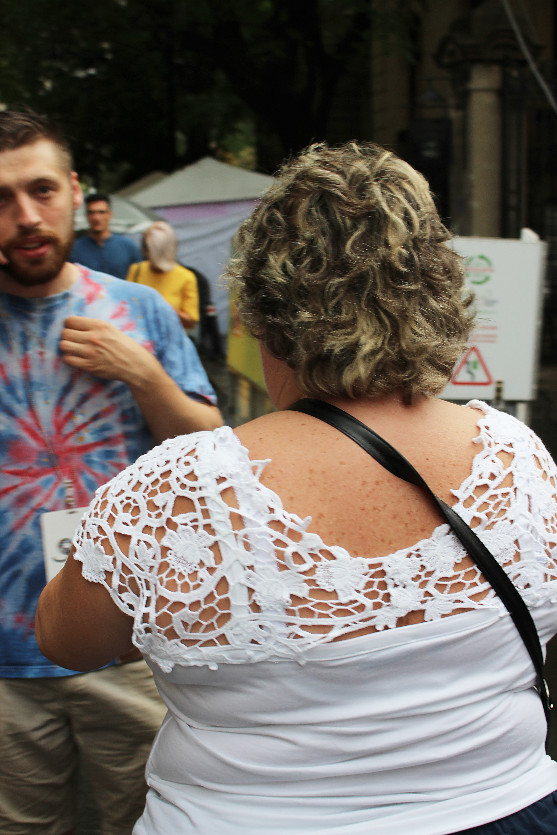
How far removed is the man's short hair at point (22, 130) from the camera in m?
2.07

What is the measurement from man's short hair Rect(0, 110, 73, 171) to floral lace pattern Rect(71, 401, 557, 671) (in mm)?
1093

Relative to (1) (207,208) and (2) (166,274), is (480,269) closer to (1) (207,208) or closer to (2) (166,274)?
(2) (166,274)

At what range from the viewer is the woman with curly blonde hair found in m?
1.22

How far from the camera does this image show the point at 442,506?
1261 mm

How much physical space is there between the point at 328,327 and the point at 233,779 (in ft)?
2.05

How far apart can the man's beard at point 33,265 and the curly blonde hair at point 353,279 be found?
818 mm

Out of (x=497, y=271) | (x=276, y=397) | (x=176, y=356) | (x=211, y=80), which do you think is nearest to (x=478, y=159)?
(x=497, y=271)

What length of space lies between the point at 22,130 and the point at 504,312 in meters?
3.19

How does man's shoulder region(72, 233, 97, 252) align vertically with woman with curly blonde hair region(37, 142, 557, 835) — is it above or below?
above

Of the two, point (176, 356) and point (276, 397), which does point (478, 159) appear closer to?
point (176, 356)

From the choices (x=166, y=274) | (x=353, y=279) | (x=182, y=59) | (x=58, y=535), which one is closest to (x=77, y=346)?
(x=58, y=535)

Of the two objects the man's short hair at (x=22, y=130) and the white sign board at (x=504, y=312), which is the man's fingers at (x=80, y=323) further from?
the white sign board at (x=504, y=312)

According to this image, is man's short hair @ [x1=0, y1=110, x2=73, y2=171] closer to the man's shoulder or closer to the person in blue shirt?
the person in blue shirt

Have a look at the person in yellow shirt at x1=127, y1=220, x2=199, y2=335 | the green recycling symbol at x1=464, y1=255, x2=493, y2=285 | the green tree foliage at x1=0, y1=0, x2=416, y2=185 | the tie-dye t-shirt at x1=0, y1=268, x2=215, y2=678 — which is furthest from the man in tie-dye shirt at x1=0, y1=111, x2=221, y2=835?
the green tree foliage at x1=0, y1=0, x2=416, y2=185
